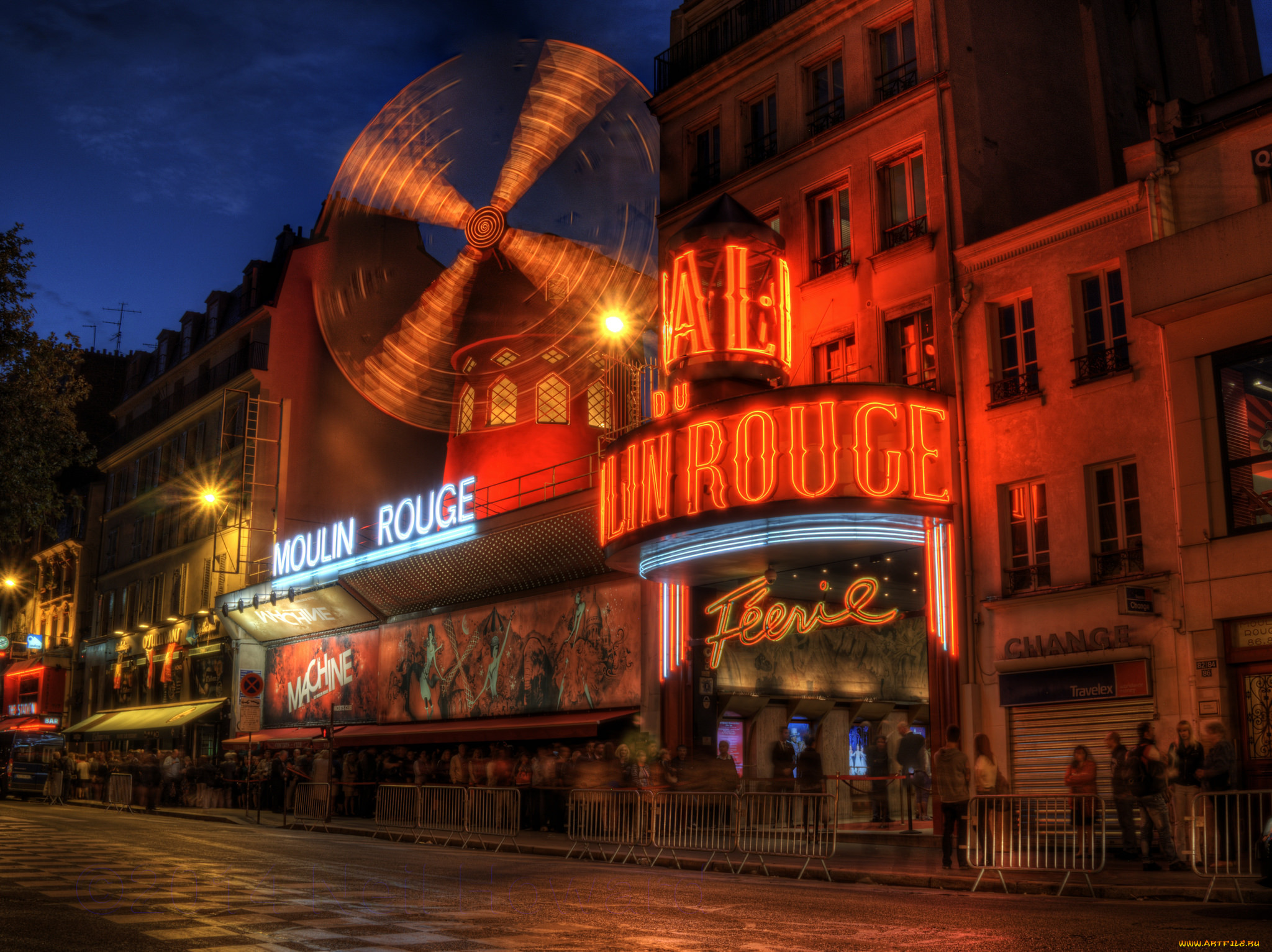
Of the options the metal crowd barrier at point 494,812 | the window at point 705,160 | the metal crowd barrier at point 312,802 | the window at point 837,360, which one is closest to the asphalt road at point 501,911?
the metal crowd barrier at point 494,812

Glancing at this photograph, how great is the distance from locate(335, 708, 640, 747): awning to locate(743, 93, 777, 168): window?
34.3 feet

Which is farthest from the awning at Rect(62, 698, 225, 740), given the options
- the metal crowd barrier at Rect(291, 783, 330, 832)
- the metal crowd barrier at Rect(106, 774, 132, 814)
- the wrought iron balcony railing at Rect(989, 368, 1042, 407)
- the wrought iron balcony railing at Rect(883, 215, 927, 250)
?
the wrought iron balcony railing at Rect(989, 368, 1042, 407)

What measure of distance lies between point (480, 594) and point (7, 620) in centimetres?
4470

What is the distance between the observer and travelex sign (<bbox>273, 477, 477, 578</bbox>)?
2714 centimetres

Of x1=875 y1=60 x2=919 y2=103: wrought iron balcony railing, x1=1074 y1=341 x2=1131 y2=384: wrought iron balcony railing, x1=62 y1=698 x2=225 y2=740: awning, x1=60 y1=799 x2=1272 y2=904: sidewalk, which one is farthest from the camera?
x1=62 y1=698 x2=225 y2=740: awning

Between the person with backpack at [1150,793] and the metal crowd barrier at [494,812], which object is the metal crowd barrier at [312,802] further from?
the person with backpack at [1150,793]

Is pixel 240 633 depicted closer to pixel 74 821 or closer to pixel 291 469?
pixel 291 469

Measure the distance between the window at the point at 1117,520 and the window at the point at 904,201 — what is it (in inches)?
203

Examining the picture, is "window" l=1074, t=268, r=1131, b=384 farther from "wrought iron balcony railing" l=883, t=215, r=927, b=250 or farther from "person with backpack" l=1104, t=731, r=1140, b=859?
"person with backpack" l=1104, t=731, r=1140, b=859

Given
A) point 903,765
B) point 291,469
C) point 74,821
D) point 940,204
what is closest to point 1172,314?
point 940,204

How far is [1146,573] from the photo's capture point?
1542 cm

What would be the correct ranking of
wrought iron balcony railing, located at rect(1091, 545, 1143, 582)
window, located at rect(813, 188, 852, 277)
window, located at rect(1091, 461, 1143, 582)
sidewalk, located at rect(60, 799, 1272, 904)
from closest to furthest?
sidewalk, located at rect(60, 799, 1272, 904)
wrought iron balcony railing, located at rect(1091, 545, 1143, 582)
window, located at rect(1091, 461, 1143, 582)
window, located at rect(813, 188, 852, 277)

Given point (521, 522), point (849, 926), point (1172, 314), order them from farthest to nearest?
1. point (521, 522)
2. point (1172, 314)
3. point (849, 926)

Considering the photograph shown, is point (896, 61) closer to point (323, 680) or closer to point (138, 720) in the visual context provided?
point (323, 680)
